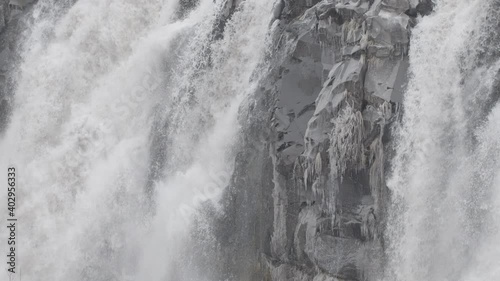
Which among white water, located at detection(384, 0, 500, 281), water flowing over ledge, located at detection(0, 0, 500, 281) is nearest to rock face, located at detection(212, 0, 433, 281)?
water flowing over ledge, located at detection(0, 0, 500, 281)

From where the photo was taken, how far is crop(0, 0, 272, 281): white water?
2136 centimetres

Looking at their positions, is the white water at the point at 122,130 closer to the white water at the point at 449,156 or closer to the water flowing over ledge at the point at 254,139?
the water flowing over ledge at the point at 254,139

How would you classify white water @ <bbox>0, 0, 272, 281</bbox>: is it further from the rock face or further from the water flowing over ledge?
the rock face

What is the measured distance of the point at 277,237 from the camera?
1909cm

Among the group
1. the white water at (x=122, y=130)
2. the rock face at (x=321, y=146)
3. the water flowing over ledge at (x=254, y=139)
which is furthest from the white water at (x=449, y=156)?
the white water at (x=122, y=130)

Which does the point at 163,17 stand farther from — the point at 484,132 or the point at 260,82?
the point at 484,132

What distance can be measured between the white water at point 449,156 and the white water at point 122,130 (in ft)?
17.5

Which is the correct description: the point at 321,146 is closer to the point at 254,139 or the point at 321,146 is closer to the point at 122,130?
the point at 254,139

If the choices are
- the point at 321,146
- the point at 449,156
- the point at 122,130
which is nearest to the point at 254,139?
the point at 321,146

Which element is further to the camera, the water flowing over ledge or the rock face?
the rock face

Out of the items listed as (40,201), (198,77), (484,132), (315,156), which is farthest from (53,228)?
(484,132)

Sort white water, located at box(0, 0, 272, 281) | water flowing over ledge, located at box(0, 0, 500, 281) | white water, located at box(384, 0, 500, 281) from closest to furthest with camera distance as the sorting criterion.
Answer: white water, located at box(384, 0, 500, 281)
water flowing over ledge, located at box(0, 0, 500, 281)
white water, located at box(0, 0, 272, 281)

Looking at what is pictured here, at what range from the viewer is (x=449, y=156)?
52.9 ft

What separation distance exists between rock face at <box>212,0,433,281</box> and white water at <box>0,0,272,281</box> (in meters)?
1.28
